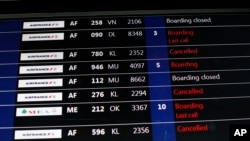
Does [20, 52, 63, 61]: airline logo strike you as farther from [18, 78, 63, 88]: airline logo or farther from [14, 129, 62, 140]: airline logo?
[14, 129, 62, 140]: airline logo

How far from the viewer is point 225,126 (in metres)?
1.55

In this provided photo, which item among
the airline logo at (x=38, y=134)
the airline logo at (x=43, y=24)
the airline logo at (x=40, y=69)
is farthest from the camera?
the airline logo at (x=43, y=24)

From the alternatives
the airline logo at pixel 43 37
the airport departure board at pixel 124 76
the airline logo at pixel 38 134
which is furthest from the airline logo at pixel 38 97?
the airline logo at pixel 43 37

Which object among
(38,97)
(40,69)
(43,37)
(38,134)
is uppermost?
(43,37)

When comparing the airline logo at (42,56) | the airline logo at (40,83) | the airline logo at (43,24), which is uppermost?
the airline logo at (43,24)

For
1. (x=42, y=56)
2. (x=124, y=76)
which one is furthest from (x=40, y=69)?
(x=124, y=76)

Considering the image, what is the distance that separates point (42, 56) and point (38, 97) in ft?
0.58

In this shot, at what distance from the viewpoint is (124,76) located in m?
1.64

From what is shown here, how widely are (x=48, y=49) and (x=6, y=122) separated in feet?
1.11

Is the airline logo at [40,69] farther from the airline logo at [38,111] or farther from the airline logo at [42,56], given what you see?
the airline logo at [38,111]

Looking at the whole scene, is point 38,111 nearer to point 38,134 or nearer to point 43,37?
point 38,134

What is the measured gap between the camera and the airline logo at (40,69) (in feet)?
5.45

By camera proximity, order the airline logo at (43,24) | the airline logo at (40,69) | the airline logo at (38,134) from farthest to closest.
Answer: the airline logo at (43,24) < the airline logo at (40,69) < the airline logo at (38,134)

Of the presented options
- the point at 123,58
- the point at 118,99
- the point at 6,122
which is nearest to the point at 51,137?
the point at 6,122
